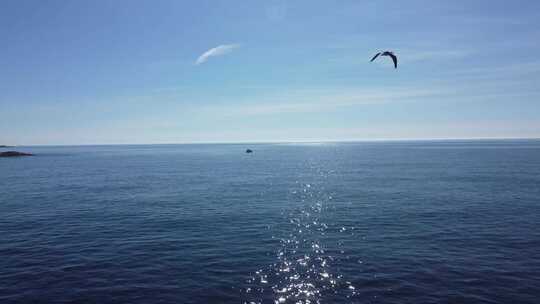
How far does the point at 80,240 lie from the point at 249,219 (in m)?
18.8

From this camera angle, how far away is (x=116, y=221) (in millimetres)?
→ 41875

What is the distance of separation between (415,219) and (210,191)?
3806cm

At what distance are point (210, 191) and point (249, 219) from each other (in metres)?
24.3

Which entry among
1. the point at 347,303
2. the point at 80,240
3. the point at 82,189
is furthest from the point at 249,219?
the point at 82,189

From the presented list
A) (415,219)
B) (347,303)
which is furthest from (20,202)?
(415,219)

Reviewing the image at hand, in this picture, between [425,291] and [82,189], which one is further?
[82,189]

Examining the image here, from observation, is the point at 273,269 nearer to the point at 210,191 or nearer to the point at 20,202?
the point at 210,191

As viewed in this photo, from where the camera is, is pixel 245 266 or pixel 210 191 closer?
pixel 245 266

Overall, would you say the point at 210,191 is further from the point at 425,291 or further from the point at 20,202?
the point at 425,291

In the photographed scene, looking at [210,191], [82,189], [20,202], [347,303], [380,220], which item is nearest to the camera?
[347,303]

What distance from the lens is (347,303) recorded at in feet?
68.9

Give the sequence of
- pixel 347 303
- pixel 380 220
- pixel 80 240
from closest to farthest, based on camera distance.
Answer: pixel 347 303 < pixel 80 240 < pixel 380 220

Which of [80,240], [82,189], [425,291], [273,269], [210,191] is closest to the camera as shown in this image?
[425,291]

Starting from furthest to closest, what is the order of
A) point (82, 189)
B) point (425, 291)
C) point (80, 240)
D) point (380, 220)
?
1. point (82, 189)
2. point (380, 220)
3. point (80, 240)
4. point (425, 291)
